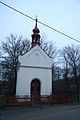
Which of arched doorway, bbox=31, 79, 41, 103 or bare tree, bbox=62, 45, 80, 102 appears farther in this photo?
bare tree, bbox=62, 45, 80, 102

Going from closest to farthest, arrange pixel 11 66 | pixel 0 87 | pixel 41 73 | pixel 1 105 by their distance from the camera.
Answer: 1. pixel 1 105
2. pixel 41 73
3. pixel 11 66
4. pixel 0 87

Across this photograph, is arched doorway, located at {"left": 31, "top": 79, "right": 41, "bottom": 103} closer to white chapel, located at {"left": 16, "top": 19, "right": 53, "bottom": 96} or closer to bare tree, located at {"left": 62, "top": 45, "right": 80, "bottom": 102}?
white chapel, located at {"left": 16, "top": 19, "right": 53, "bottom": 96}

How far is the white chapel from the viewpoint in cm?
2397

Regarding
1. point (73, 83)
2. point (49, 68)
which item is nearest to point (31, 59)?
point (49, 68)

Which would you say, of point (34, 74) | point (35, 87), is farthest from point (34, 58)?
point (35, 87)

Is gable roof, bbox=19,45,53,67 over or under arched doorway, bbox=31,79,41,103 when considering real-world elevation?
over

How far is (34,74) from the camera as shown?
2503 centimetres

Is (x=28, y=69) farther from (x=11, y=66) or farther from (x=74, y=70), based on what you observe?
(x=74, y=70)

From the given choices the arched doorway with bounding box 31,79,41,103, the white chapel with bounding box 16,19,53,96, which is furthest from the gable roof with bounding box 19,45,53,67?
the arched doorway with bounding box 31,79,41,103

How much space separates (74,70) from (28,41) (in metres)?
12.5

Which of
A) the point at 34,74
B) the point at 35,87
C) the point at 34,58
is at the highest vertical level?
the point at 34,58

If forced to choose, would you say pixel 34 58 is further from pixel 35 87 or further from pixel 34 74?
pixel 35 87

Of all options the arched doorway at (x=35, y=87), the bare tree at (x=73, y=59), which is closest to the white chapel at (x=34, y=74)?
the arched doorway at (x=35, y=87)

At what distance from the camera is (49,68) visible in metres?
26.3
